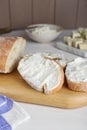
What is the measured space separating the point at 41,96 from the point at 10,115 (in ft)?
0.38

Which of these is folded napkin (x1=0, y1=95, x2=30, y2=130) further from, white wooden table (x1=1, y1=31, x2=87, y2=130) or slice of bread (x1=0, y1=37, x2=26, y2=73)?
slice of bread (x1=0, y1=37, x2=26, y2=73)

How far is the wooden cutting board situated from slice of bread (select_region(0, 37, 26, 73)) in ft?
0.20

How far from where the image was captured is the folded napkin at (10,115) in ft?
1.74

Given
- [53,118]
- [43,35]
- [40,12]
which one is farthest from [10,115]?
[40,12]

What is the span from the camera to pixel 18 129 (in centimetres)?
54

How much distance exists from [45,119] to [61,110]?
66mm

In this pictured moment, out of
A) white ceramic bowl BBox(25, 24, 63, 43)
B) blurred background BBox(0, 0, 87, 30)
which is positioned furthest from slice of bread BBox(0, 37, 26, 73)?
blurred background BBox(0, 0, 87, 30)

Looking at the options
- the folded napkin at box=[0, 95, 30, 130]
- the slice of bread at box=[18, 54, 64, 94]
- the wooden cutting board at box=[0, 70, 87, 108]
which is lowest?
the wooden cutting board at box=[0, 70, 87, 108]

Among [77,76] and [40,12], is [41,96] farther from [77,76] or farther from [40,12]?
[40,12]

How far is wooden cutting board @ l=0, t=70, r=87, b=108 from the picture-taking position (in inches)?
24.9

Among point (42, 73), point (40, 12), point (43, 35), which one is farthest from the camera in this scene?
point (40, 12)

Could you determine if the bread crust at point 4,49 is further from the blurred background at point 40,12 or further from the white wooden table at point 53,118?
the blurred background at point 40,12

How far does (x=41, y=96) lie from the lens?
2.12 ft

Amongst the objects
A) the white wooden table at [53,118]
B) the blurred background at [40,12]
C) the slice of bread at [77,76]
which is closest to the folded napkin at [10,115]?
the white wooden table at [53,118]
